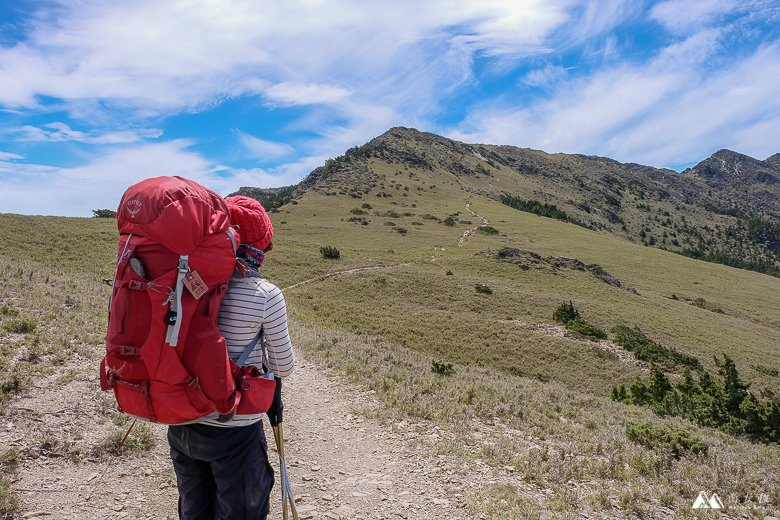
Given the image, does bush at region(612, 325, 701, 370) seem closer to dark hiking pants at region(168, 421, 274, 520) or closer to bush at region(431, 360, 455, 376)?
bush at region(431, 360, 455, 376)

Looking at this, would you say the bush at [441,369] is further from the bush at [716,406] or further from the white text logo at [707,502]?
the white text logo at [707,502]

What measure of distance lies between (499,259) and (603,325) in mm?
17232

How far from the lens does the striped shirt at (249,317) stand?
122 inches

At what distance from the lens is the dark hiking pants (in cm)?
319

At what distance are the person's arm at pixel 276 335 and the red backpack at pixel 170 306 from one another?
348 millimetres

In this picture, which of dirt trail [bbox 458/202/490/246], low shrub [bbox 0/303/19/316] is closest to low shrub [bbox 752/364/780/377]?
dirt trail [bbox 458/202/490/246]

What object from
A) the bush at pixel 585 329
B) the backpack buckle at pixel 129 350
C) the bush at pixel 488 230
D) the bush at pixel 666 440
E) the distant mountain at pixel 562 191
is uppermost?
the distant mountain at pixel 562 191

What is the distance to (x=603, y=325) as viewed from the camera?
31.0 metres

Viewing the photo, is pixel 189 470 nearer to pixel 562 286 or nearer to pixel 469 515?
pixel 469 515

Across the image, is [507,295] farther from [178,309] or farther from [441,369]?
[178,309]

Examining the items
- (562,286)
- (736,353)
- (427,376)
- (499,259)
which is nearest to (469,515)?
(427,376)

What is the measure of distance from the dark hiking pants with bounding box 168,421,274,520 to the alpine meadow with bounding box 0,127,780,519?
2768 millimetres

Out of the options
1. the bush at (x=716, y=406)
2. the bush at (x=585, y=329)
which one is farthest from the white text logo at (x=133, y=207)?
the bush at (x=585, y=329)

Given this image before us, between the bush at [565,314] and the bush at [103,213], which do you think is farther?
the bush at [103,213]
